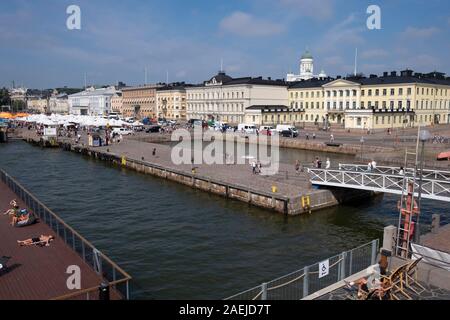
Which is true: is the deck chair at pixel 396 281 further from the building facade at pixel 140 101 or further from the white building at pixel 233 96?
the building facade at pixel 140 101

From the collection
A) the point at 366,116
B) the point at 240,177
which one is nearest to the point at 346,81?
the point at 366,116

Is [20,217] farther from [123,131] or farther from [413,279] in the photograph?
[123,131]

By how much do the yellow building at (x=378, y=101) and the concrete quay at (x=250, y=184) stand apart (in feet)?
144

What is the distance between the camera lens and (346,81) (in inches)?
3519

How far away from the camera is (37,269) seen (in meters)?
14.8

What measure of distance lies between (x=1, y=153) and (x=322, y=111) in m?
66.5

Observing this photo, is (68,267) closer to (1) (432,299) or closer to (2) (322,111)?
(1) (432,299)

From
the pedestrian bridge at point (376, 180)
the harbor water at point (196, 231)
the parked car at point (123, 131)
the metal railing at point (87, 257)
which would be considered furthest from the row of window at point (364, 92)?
the metal railing at point (87, 257)

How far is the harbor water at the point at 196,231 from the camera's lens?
59.1 feet

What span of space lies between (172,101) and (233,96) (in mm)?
29853

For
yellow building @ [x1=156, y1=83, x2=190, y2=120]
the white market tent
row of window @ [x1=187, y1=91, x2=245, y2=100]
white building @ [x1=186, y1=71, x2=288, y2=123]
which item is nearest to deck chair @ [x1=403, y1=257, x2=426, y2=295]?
the white market tent

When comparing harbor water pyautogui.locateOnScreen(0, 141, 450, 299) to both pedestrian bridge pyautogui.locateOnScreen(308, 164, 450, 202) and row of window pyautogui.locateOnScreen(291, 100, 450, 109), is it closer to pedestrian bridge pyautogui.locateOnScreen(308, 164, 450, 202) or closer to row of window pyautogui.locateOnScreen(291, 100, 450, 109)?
pedestrian bridge pyautogui.locateOnScreen(308, 164, 450, 202)

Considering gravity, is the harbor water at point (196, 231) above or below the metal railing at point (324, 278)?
below

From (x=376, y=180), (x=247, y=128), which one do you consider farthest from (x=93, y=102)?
(x=376, y=180)
